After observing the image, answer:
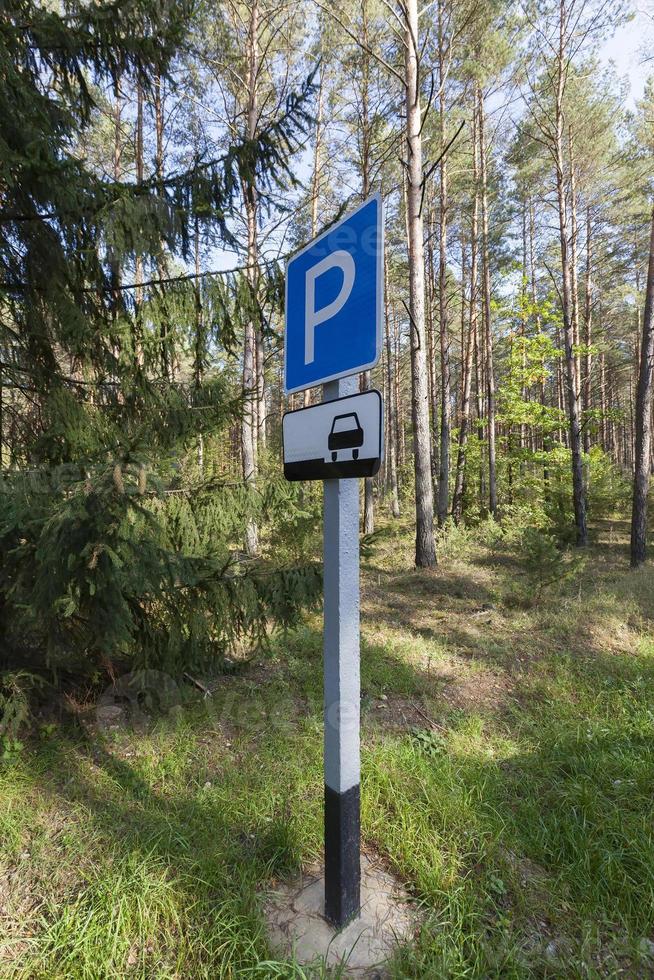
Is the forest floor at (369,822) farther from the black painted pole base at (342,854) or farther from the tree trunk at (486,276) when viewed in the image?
the tree trunk at (486,276)

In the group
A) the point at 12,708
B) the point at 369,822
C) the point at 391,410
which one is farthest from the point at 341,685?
the point at 391,410

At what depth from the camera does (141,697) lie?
11.8 feet

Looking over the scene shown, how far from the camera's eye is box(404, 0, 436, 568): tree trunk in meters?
8.10

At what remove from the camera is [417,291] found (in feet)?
28.4

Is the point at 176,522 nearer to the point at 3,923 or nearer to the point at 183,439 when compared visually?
the point at 183,439

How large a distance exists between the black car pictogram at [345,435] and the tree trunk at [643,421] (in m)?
9.50

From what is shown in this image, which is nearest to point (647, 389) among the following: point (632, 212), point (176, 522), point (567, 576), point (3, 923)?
point (567, 576)

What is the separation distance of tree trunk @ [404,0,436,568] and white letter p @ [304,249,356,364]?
23.9ft

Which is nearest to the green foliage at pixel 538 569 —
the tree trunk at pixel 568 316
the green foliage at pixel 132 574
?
the tree trunk at pixel 568 316

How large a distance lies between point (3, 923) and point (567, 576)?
721cm

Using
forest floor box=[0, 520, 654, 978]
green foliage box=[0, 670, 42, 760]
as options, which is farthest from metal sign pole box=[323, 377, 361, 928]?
green foliage box=[0, 670, 42, 760]

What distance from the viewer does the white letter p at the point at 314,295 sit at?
5.04 feet

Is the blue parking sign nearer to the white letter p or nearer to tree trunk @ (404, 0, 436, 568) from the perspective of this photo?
the white letter p

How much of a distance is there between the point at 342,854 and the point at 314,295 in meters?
2.20
